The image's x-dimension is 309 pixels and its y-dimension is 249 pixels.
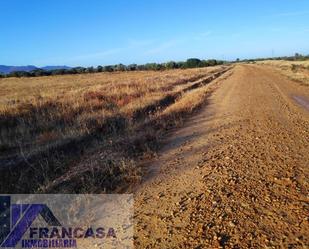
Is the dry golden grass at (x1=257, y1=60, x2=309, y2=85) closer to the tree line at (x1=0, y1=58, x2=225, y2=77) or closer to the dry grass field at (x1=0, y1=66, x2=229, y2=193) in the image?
the dry grass field at (x1=0, y1=66, x2=229, y2=193)

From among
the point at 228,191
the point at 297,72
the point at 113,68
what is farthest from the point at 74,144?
the point at 113,68

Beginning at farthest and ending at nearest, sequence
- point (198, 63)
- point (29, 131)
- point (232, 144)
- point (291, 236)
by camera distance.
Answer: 1. point (198, 63)
2. point (29, 131)
3. point (232, 144)
4. point (291, 236)

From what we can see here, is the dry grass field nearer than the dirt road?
No

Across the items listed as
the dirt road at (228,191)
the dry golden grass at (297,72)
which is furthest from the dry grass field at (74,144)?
the dry golden grass at (297,72)

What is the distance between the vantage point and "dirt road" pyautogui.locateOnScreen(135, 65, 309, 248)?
4672 millimetres

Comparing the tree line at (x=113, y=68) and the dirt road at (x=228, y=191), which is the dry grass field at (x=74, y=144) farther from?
the tree line at (x=113, y=68)

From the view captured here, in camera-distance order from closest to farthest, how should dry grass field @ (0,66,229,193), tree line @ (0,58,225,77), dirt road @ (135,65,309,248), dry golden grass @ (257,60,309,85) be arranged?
dirt road @ (135,65,309,248)
dry grass field @ (0,66,229,193)
dry golden grass @ (257,60,309,85)
tree line @ (0,58,225,77)

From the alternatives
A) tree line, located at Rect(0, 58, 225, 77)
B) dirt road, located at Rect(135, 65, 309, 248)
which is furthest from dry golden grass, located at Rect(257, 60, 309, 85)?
tree line, located at Rect(0, 58, 225, 77)

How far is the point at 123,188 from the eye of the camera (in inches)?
263

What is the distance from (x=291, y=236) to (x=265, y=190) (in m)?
1.56

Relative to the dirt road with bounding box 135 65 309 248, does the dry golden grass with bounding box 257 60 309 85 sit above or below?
above

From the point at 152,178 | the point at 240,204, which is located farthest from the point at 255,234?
the point at 152,178

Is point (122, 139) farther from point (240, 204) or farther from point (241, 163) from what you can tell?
point (240, 204)

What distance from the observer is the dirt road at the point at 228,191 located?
4672 mm
